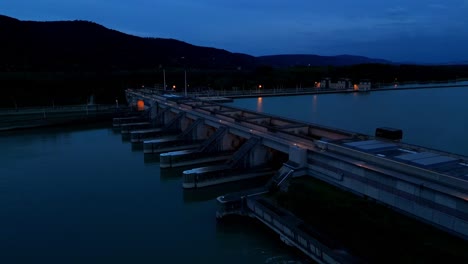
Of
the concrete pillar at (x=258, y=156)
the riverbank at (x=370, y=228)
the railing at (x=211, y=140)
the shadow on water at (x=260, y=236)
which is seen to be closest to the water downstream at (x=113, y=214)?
the shadow on water at (x=260, y=236)

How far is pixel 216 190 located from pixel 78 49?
103972mm

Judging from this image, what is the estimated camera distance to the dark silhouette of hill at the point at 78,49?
83.2 meters

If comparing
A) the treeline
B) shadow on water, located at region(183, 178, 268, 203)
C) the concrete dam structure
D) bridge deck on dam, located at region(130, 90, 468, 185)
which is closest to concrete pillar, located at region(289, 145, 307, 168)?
the concrete dam structure

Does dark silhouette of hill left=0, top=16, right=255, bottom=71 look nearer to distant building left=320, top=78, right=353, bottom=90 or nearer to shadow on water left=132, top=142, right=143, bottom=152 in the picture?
distant building left=320, top=78, right=353, bottom=90

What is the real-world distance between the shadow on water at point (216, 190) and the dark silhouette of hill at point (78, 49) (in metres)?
65.8

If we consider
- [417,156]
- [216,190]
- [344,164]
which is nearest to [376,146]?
[344,164]

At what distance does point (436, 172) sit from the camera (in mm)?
10141

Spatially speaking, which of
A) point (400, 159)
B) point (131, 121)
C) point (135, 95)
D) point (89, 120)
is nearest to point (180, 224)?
point (400, 159)

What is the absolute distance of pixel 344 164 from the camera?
42.4ft

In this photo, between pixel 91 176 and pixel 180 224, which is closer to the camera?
pixel 180 224

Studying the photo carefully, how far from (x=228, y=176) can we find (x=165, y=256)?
6366 mm

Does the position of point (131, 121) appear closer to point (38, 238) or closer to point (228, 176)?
point (228, 176)

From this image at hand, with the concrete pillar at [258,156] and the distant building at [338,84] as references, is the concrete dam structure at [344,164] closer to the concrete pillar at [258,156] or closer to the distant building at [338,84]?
the concrete pillar at [258,156]

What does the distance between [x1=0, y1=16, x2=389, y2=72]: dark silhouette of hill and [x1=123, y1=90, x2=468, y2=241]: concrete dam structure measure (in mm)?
61336
